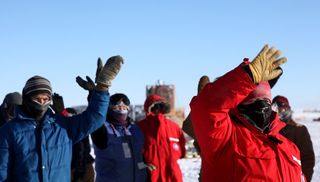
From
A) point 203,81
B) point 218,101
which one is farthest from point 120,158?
point 218,101

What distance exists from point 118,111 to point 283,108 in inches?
73.1

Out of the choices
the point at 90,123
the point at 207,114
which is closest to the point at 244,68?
the point at 207,114

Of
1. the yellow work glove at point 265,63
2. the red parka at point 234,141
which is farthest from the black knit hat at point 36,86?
the yellow work glove at point 265,63

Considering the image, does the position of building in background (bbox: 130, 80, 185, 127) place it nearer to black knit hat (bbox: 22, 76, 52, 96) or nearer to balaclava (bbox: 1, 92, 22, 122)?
balaclava (bbox: 1, 92, 22, 122)

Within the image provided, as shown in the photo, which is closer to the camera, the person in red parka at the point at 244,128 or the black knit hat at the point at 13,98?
the person in red parka at the point at 244,128

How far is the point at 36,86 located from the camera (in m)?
3.98

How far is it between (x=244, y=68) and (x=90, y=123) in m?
1.77

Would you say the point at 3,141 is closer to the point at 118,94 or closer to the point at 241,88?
the point at 241,88

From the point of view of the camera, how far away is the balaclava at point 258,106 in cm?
306

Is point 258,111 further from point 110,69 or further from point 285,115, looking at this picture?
point 285,115

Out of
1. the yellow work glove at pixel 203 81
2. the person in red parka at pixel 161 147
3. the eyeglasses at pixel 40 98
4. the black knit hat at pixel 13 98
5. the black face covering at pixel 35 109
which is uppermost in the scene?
the yellow work glove at pixel 203 81

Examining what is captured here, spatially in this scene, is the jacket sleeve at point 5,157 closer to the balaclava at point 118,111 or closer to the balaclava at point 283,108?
the balaclava at point 118,111

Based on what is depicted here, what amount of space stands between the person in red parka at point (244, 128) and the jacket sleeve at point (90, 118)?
4.15 ft

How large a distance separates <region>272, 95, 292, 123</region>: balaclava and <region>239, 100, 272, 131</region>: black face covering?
2823mm
